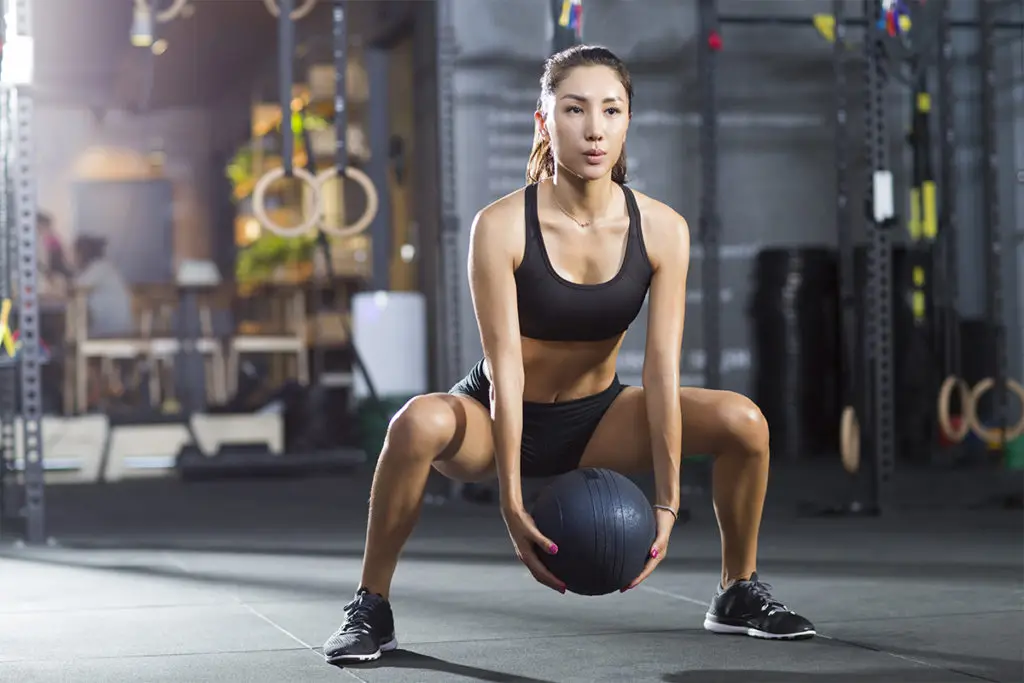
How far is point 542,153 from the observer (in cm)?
262

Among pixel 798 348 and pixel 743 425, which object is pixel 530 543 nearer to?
pixel 743 425

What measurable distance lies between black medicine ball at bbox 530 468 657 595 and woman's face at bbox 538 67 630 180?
0.52m

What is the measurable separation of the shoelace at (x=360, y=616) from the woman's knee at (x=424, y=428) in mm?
301

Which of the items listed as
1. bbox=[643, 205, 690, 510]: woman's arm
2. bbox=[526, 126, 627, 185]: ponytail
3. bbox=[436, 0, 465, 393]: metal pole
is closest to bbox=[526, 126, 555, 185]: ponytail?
bbox=[526, 126, 627, 185]: ponytail

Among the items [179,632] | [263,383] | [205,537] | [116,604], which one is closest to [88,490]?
[205,537]

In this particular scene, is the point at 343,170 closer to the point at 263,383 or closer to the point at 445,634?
the point at 445,634

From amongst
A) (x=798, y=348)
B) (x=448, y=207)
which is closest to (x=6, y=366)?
(x=448, y=207)

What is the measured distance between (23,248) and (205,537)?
3.47 feet

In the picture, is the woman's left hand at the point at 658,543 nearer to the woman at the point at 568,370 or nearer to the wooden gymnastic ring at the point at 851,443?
the woman at the point at 568,370

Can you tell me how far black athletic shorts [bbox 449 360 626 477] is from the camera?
2578mm

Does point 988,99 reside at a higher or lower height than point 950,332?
higher

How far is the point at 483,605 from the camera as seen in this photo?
10.5 ft

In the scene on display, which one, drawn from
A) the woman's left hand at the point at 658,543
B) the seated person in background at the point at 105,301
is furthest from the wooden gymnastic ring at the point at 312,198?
the seated person in background at the point at 105,301

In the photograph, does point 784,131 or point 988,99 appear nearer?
point 988,99
